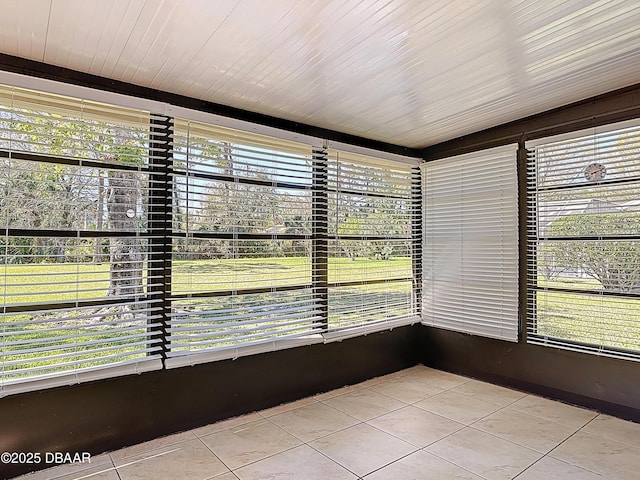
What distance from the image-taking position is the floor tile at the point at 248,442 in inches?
91.7

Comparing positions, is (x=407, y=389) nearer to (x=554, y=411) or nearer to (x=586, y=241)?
(x=554, y=411)

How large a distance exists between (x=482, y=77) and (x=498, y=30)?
57 centimetres

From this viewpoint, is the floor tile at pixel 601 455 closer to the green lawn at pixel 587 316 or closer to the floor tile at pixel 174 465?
the green lawn at pixel 587 316

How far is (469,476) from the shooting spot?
6.99ft

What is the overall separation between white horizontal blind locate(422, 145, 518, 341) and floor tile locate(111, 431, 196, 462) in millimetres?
2620

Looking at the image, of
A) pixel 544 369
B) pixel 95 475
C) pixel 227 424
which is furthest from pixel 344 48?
pixel 544 369

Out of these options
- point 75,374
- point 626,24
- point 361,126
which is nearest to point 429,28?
point 626,24

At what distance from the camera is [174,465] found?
2.24m

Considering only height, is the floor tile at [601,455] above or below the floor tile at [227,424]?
above

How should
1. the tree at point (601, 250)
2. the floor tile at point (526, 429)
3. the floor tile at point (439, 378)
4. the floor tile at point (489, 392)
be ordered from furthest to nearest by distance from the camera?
the floor tile at point (439, 378), the floor tile at point (489, 392), the tree at point (601, 250), the floor tile at point (526, 429)

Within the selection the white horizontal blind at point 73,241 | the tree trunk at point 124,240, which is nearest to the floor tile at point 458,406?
the white horizontal blind at point 73,241

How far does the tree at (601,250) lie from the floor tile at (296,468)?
233 cm

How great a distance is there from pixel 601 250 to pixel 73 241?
366 cm

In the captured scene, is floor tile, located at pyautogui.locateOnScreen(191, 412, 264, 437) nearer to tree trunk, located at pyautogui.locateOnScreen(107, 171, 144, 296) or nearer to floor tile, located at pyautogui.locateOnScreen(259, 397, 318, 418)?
floor tile, located at pyautogui.locateOnScreen(259, 397, 318, 418)
